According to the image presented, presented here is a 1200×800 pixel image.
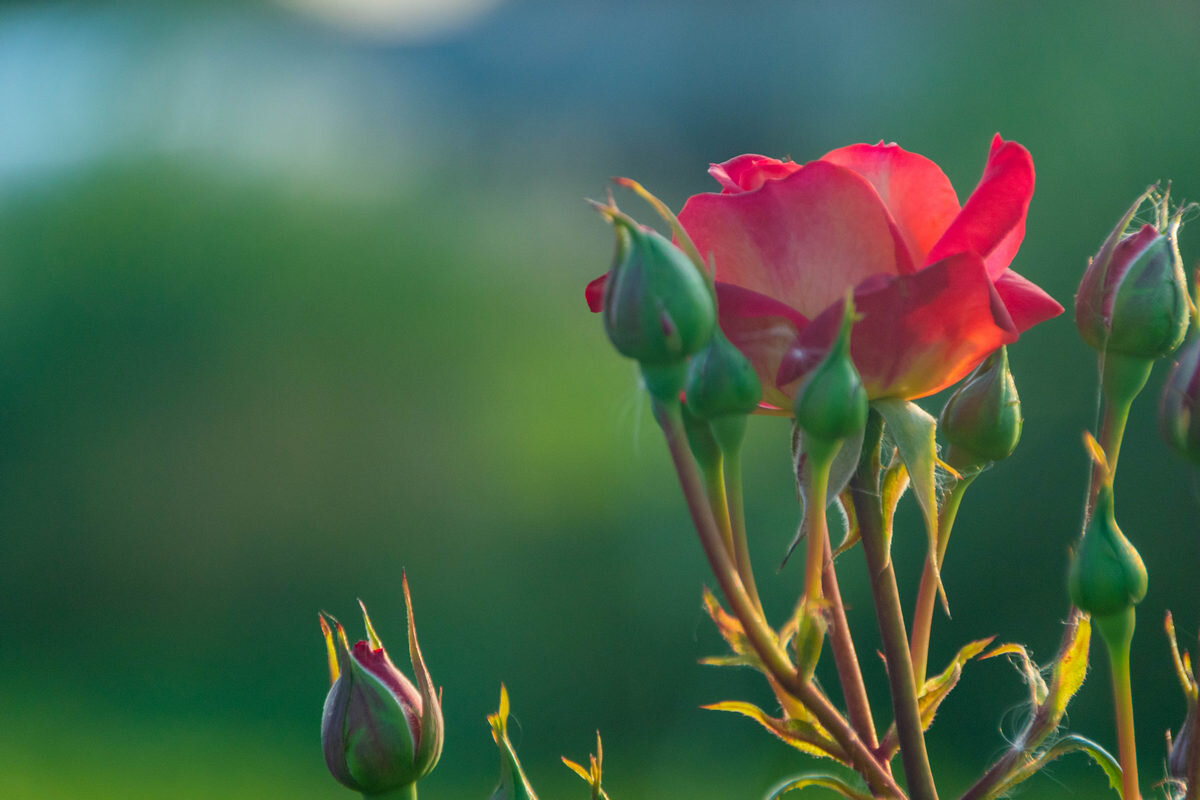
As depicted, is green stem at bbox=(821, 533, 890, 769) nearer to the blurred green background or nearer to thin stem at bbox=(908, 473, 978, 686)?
thin stem at bbox=(908, 473, 978, 686)

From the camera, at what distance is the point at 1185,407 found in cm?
18

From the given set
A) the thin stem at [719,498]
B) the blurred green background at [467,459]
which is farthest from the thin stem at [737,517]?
the blurred green background at [467,459]

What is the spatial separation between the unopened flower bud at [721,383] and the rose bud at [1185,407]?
0.08 metres

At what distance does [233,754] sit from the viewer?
6.04ft

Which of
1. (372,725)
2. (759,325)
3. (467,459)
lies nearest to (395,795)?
(372,725)

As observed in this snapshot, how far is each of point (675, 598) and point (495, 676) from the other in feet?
1.24

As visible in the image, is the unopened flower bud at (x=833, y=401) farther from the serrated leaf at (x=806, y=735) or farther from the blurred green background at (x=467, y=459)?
the blurred green background at (x=467, y=459)

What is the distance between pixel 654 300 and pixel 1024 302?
10 centimetres

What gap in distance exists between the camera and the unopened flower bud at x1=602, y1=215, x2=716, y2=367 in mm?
157

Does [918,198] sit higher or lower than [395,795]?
higher

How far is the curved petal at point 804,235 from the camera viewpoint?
0.64 ft

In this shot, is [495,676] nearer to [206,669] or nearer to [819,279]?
[206,669]

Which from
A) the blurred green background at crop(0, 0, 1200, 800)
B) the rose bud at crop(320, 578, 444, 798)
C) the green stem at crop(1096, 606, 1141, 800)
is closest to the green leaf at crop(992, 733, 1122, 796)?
the green stem at crop(1096, 606, 1141, 800)

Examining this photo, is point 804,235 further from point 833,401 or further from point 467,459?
point 467,459
